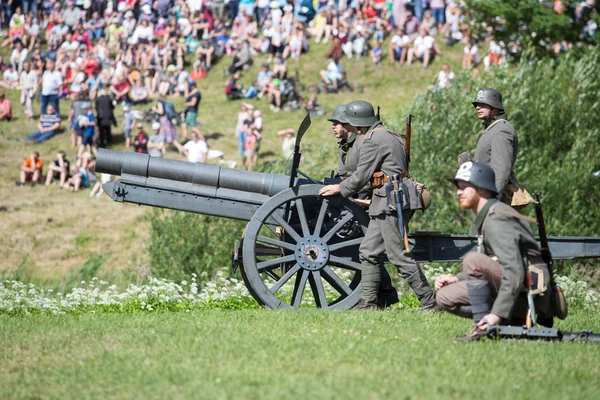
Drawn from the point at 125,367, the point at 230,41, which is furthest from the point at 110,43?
the point at 125,367

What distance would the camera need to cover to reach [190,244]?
19.3 meters

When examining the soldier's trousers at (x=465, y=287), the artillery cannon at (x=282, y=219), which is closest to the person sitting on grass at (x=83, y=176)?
the artillery cannon at (x=282, y=219)

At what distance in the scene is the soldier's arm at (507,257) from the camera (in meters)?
6.78

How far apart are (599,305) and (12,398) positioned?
23.9ft

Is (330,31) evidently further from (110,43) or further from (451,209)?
(451,209)

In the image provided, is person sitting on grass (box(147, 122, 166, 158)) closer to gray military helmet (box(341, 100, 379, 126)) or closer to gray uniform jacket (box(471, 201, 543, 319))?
gray military helmet (box(341, 100, 379, 126))

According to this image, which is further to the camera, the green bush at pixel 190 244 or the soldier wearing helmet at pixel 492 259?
the green bush at pixel 190 244

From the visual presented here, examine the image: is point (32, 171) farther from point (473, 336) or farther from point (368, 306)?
point (473, 336)

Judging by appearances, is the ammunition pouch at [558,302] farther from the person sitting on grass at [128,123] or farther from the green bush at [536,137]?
the person sitting on grass at [128,123]

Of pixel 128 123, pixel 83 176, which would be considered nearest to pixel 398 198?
pixel 83 176

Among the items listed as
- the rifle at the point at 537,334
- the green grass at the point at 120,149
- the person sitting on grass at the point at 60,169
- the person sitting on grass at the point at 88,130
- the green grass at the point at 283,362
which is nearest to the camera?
the green grass at the point at 283,362

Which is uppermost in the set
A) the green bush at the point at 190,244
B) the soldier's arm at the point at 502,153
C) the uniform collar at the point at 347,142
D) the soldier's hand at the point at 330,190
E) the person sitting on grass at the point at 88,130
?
the soldier's arm at the point at 502,153

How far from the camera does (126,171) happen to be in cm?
977

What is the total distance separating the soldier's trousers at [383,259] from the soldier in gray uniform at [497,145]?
3.03 feet
